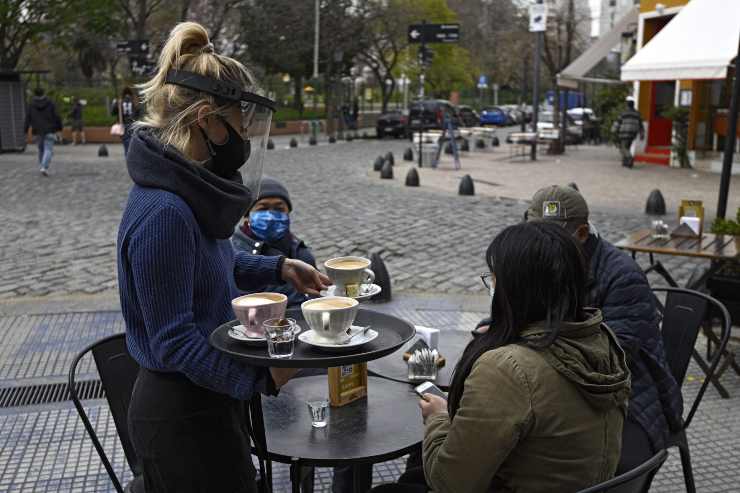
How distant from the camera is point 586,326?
6.89 feet

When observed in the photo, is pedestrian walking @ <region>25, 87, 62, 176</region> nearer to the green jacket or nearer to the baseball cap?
the baseball cap

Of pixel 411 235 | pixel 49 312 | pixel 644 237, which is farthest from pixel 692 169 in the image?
pixel 49 312

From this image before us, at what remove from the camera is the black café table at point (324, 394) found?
2.02 meters

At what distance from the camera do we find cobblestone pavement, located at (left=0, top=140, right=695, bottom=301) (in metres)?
8.21

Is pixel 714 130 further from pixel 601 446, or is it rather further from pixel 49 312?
pixel 601 446

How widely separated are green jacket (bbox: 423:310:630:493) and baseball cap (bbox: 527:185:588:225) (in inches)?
51.9

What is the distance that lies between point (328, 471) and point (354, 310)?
218cm

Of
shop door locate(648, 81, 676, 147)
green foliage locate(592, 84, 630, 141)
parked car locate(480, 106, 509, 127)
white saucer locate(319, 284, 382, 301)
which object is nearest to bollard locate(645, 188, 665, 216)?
white saucer locate(319, 284, 382, 301)

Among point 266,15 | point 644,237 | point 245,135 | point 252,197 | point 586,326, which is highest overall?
point 266,15

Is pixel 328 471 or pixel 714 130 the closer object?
pixel 328 471

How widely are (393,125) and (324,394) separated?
3295 cm

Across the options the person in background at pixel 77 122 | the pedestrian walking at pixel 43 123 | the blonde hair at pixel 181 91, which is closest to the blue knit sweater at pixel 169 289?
the blonde hair at pixel 181 91

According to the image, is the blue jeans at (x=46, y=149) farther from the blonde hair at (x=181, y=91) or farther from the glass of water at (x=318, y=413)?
the blonde hair at (x=181, y=91)

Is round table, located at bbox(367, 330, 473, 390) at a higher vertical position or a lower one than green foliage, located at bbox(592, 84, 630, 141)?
lower
